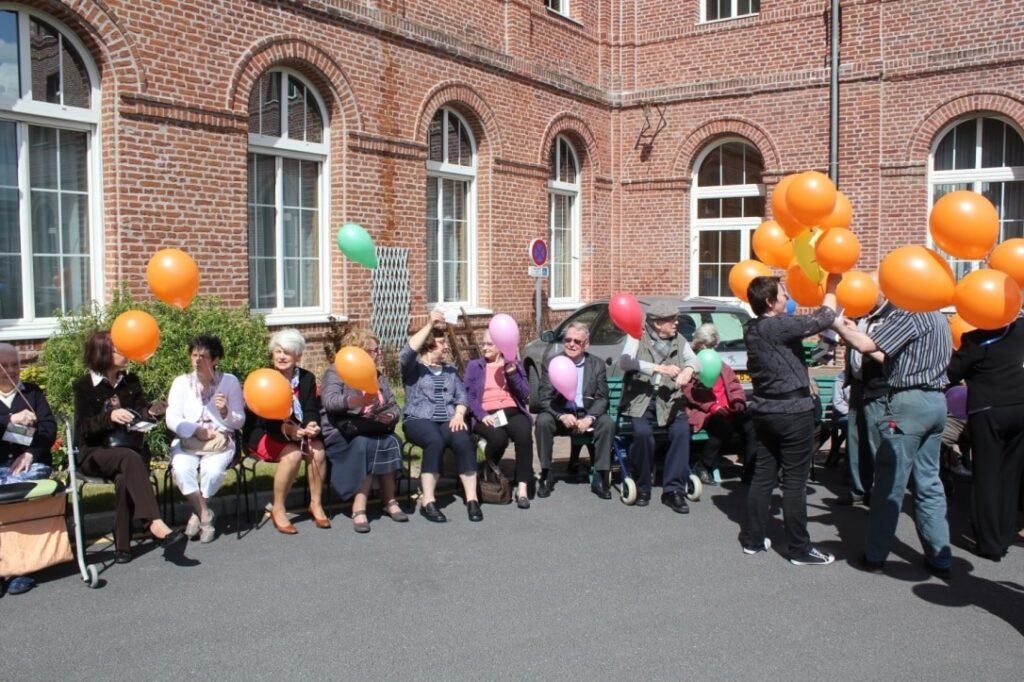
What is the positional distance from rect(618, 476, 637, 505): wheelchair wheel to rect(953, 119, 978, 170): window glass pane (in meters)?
11.1

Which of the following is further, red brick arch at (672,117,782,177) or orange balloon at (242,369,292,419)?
red brick arch at (672,117,782,177)

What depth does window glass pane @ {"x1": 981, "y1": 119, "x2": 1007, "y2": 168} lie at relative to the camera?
15.2 metres

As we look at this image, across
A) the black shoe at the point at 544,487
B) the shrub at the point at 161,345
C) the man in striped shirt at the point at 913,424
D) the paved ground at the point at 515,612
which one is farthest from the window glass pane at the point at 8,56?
the man in striped shirt at the point at 913,424

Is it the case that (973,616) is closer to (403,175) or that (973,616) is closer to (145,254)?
(145,254)

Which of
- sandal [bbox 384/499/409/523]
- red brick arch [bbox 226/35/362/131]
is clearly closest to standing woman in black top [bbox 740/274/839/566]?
sandal [bbox 384/499/409/523]

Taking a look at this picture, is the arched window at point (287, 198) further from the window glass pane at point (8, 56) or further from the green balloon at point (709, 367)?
the green balloon at point (709, 367)

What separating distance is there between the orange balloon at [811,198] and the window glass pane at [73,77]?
7420 millimetres

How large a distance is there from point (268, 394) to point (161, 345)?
2.83 metres

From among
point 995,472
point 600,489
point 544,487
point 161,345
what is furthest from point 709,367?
point 161,345

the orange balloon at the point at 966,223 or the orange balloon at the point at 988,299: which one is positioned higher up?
the orange balloon at the point at 966,223

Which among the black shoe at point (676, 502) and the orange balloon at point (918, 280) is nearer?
the orange balloon at point (918, 280)

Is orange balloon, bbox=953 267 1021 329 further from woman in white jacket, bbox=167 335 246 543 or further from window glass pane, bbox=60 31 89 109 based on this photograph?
window glass pane, bbox=60 31 89 109

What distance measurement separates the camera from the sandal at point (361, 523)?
6.67m

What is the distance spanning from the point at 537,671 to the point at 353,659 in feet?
2.89
